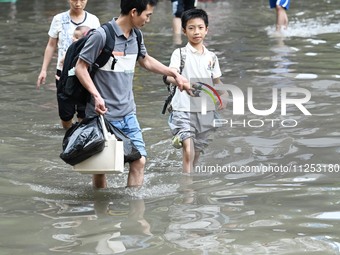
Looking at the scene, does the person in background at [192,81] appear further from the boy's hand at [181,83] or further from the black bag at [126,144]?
the black bag at [126,144]

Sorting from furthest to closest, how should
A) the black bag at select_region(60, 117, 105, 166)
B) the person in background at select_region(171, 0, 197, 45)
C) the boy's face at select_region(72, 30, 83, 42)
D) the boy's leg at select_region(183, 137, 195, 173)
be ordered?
the person in background at select_region(171, 0, 197, 45) < the boy's face at select_region(72, 30, 83, 42) < the boy's leg at select_region(183, 137, 195, 173) < the black bag at select_region(60, 117, 105, 166)

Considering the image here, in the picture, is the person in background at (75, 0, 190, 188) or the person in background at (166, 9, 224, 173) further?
the person in background at (166, 9, 224, 173)

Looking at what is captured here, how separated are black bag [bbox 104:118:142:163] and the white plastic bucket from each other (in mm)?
250

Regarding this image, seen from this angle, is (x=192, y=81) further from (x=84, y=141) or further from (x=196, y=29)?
(x=84, y=141)

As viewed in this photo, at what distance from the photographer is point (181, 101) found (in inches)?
302

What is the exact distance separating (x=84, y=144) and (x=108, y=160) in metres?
0.21

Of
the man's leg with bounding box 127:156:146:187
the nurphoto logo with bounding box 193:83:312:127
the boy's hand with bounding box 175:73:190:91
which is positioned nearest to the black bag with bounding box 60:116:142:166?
the man's leg with bounding box 127:156:146:187

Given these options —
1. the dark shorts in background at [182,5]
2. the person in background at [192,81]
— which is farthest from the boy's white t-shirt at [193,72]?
the dark shorts in background at [182,5]

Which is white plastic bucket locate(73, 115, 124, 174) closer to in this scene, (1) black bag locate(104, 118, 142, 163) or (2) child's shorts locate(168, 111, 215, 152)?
(1) black bag locate(104, 118, 142, 163)

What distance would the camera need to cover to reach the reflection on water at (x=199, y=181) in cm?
576

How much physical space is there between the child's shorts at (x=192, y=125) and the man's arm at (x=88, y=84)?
1361 mm

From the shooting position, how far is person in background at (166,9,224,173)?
298 inches

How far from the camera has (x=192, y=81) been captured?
24.7 ft

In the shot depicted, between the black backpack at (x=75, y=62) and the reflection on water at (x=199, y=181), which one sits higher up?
Answer: the black backpack at (x=75, y=62)
